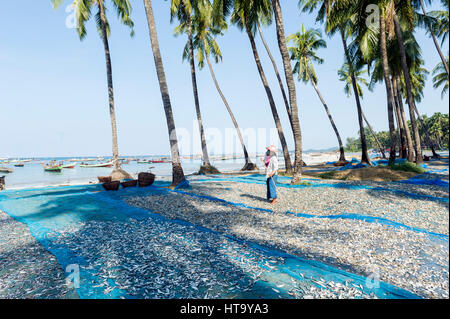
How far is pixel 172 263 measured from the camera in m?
3.81

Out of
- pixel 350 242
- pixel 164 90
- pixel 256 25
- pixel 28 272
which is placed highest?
pixel 256 25

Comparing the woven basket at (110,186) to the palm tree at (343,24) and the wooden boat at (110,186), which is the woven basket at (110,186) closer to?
the wooden boat at (110,186)

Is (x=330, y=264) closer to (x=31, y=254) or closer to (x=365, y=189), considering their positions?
(x=31, y=254)

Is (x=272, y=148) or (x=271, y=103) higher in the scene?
(x=271, y=103)

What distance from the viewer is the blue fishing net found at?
296 cm

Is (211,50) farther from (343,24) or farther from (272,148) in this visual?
(272,148)

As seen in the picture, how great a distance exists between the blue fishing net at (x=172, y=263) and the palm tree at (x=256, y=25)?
1252cm

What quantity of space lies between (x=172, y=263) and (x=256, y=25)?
682 inches

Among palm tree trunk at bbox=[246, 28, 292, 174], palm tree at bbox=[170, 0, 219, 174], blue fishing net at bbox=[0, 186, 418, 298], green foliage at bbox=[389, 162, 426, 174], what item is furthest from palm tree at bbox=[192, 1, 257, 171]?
blue fishing net at bbox=[0, 186, 418, 298]

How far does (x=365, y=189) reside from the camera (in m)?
9.16

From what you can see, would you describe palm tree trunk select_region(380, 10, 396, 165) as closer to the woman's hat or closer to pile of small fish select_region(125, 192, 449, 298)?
the woman's hat

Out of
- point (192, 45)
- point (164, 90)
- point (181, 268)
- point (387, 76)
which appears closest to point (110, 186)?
point (164, 90)

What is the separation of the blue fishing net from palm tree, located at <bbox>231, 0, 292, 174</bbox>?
12.5 metres
